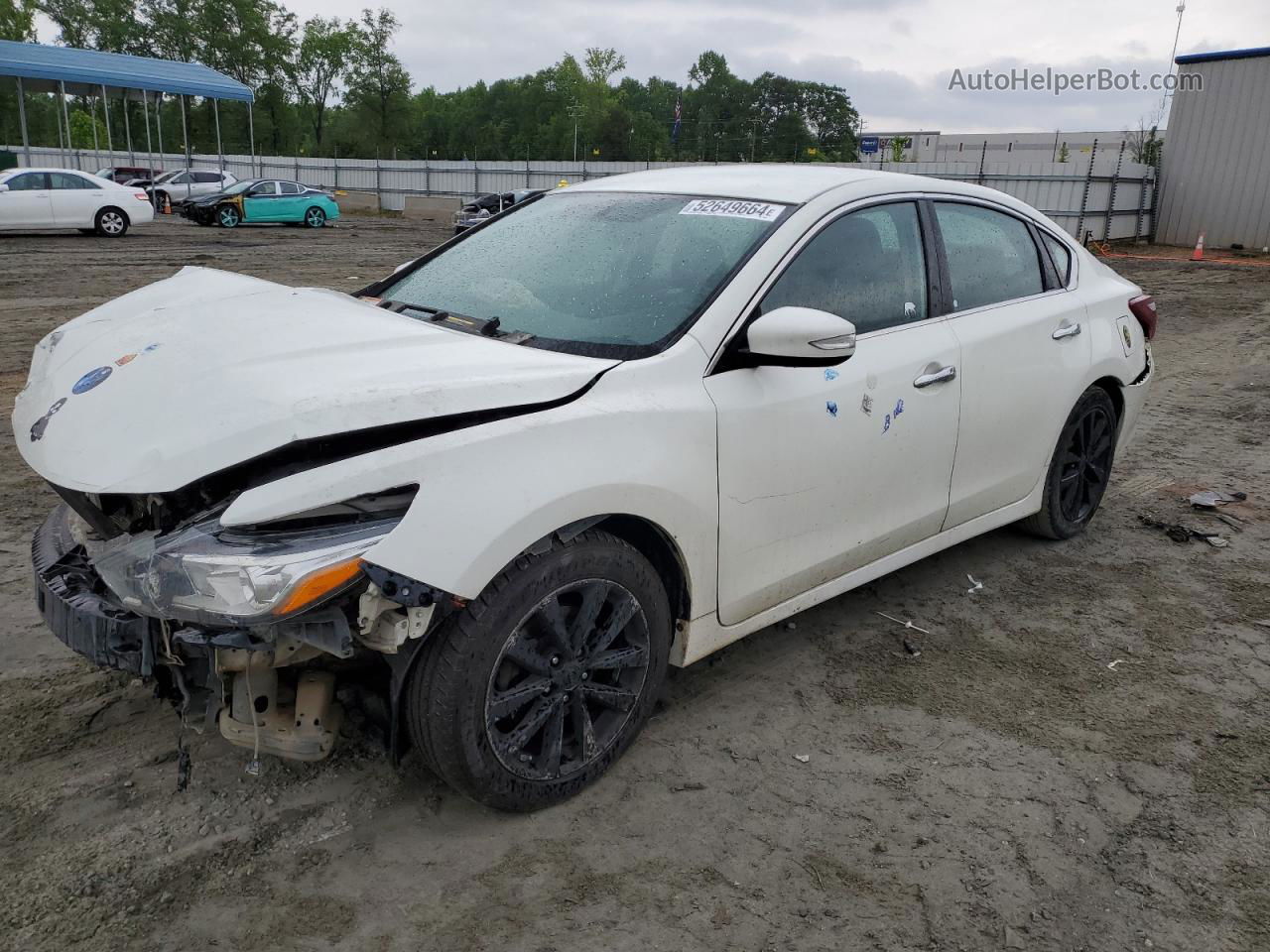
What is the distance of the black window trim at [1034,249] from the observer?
148 inches

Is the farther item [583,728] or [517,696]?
Result: [583,728]

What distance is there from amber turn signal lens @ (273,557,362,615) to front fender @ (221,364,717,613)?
0.19ft

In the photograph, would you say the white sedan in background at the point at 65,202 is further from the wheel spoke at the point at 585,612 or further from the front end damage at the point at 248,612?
the wheel spoke at the point at 585,612

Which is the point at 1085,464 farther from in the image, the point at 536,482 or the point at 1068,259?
the point at 536,482

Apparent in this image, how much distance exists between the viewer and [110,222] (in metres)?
21.2

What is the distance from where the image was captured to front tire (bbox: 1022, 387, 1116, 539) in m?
4.55

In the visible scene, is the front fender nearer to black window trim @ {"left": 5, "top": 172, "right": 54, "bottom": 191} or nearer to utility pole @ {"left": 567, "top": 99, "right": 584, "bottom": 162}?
black window trim @ {"left": 5, "top": 172, "right": 54, "bottom": 191}

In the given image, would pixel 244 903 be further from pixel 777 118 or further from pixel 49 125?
pixel 777 118

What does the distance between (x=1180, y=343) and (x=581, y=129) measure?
78.9m

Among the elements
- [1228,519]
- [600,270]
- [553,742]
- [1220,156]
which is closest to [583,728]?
[553,742]

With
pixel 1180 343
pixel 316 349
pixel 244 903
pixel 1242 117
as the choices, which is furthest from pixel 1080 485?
pixel 1242 117

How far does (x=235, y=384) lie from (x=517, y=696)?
1043mm

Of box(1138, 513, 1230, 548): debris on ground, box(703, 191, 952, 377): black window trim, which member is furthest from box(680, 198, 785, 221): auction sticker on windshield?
box(1138, 513, 1230, 548): debris on ground

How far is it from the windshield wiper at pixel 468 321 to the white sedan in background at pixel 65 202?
20.1 m
